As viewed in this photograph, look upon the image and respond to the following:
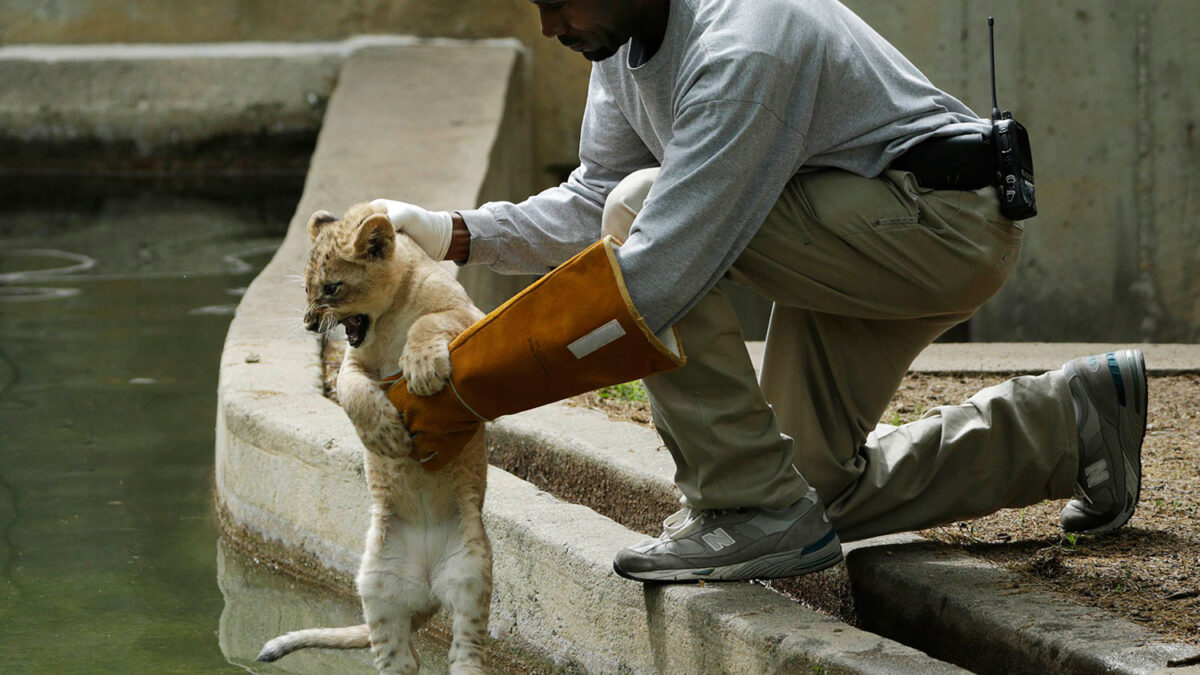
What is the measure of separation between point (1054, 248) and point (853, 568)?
373 centimetres

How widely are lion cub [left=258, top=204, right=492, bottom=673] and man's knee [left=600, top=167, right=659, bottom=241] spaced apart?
363 mm

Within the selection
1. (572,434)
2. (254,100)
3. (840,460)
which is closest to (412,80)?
(254,100)

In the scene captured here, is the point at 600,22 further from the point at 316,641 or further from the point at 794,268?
the point at 316,641

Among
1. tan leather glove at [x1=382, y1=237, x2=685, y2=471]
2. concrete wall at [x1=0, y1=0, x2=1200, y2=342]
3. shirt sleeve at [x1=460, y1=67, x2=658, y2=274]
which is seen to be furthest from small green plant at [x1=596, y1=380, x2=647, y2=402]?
concrete wall at [x1=0, y1=0, x2=1200, y2=342]

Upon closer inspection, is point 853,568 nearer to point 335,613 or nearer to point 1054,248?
point 335,613

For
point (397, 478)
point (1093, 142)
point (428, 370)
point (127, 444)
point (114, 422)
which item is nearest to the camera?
point (428, 370)

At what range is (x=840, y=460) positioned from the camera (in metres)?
3.10

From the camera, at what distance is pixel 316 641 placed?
297 cm

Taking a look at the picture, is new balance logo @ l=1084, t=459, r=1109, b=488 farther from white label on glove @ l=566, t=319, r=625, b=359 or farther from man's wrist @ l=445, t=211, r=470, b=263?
man's wrist @ l=445, t=211, r=470, b=263

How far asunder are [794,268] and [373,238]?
0.84 m

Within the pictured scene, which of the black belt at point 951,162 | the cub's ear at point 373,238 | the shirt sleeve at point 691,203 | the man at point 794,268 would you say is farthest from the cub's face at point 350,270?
the black belt at point 951,162

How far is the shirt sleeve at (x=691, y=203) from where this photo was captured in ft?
8.32

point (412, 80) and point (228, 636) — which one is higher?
point (412, 80)

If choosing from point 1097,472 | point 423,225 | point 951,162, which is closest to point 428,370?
point 423,225
